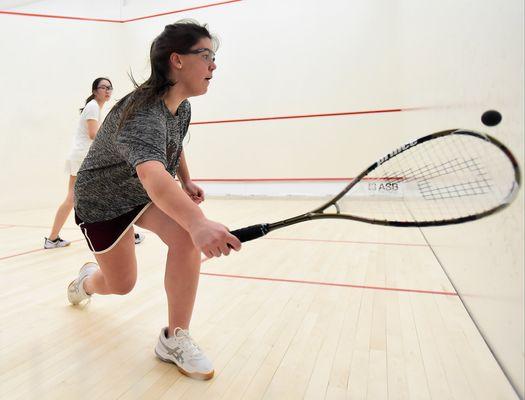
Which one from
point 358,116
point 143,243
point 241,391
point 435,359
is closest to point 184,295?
point 241,391

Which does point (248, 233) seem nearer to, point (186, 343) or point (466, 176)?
point (186, 343)

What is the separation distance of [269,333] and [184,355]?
30 centimetres

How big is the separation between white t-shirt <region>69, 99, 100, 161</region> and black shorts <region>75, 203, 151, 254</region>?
143cm

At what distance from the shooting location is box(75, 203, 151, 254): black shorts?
3.54 feet

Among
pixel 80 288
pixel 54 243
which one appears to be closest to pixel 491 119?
pixel 80 288

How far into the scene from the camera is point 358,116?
4152 millimetres

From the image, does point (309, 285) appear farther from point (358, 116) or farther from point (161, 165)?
point (358, 116)

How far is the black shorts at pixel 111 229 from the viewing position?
108cm

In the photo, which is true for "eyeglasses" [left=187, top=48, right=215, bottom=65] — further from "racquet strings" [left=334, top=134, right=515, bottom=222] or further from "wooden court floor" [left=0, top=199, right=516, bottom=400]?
"wooden court floor" [left=0, top=199, right=516, bottom=400]

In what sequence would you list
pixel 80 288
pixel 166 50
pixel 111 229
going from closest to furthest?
pixel 166 50 → pixel 111 229 → pixel 80 288

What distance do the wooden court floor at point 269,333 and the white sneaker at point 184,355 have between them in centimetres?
2

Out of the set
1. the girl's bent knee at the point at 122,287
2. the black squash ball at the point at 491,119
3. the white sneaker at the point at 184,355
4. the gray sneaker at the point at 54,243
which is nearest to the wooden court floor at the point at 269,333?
the white sneaker at the point at 184,355

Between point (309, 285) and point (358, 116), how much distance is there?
287cm

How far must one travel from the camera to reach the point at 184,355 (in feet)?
3.33
